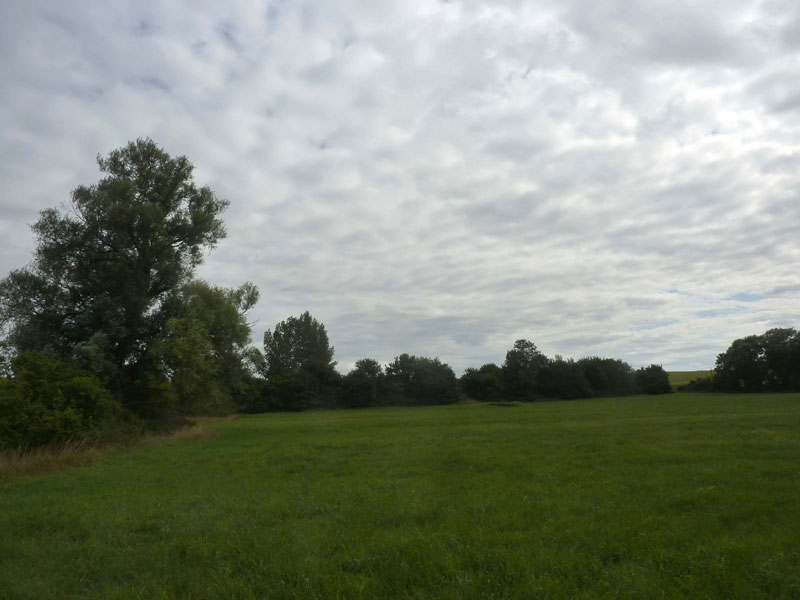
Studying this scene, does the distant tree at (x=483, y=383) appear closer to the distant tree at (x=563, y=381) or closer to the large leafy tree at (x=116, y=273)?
the distant tree at (x=563, y=381)

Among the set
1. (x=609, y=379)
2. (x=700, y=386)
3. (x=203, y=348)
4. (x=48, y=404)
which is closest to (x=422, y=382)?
(x=609, y=379)

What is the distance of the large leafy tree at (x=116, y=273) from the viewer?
1063 inches

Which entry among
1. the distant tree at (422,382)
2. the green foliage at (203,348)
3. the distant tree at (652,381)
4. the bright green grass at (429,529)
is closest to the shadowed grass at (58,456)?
the bright green grass at (429,529)

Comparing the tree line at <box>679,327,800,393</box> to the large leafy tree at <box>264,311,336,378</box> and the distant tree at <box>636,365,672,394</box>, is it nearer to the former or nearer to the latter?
the distant tree at <box>636,365,672,394</box>

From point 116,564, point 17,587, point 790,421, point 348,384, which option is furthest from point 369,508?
point 348,384

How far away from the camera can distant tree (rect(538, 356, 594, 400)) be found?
279ft

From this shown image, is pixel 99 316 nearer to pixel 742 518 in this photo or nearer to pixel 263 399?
pixel 742 518

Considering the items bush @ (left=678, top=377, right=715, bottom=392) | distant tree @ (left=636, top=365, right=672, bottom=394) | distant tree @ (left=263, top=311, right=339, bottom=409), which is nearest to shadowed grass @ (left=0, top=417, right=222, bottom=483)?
distant tree @ (left=263, top=311, right=339, bottom=409)

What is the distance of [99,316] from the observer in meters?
27.8

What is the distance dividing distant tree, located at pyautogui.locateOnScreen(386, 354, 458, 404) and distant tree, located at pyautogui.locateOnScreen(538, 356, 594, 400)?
1565 cm

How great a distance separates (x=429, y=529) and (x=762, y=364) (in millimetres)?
89701

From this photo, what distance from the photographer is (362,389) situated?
82312 mm

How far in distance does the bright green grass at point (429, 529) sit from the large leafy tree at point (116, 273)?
15.2 m

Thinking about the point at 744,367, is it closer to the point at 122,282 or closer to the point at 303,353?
the point at 303,353
